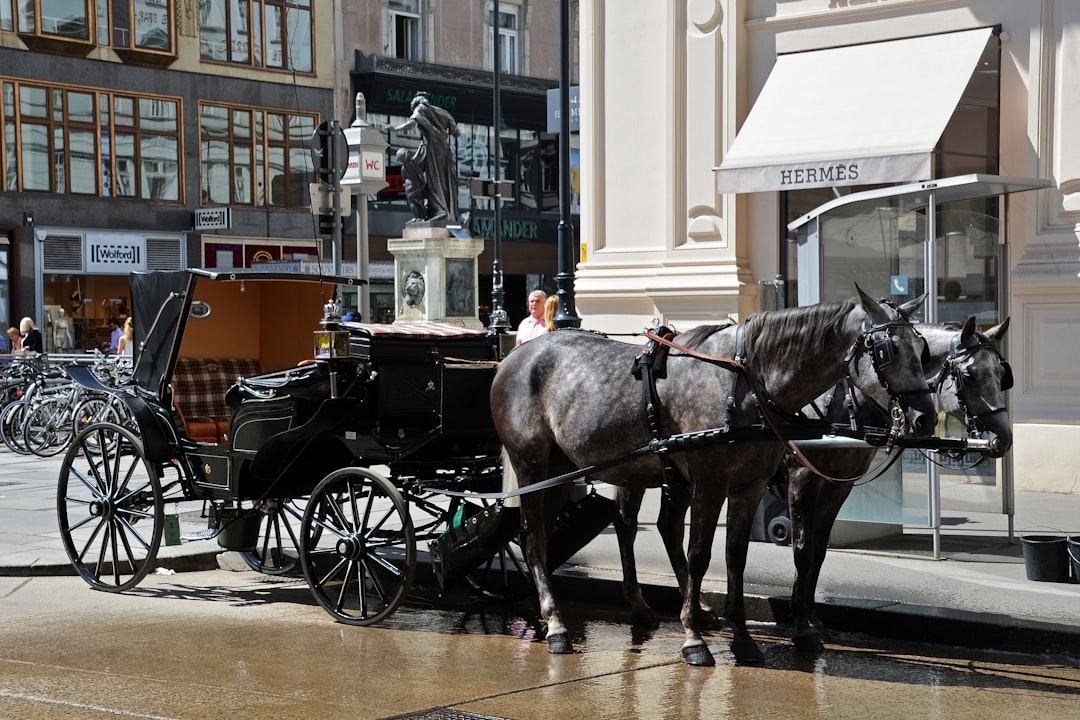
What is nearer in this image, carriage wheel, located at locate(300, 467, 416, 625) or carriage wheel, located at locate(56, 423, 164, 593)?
carriage wheel, located at locate(300, 467, 416, 625)

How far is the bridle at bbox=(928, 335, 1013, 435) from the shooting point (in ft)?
20.9

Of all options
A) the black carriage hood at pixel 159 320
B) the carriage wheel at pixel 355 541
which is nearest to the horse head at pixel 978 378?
the carriage wheel at pixel 355 541

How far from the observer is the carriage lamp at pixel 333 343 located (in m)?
7.79

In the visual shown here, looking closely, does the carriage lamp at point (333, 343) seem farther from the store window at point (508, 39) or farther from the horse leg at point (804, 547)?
the store window at point (508, 39)

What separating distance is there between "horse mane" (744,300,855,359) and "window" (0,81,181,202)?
99.2 feet

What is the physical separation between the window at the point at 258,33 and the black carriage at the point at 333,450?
96.0ft

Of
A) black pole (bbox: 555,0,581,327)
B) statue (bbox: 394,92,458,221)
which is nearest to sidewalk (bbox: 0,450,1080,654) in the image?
black pole (bbox: 555,0,581,327)

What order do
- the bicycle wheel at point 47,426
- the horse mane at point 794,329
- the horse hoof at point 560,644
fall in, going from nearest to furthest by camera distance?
1. the horse mane at point 794,329
2. the horse hoof at point 560,644
3. the bicycle wheel at point 47,426

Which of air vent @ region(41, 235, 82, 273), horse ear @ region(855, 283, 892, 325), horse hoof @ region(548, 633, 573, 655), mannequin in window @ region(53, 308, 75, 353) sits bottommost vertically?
horse hoof @ region(548, 633, 573, 655)

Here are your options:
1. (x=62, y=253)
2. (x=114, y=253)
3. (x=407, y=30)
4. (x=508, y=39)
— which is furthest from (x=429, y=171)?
(x=508, y=39)

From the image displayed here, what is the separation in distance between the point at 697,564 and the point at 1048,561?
1651 mm

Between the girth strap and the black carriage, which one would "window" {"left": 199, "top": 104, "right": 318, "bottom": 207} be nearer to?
the black carriage

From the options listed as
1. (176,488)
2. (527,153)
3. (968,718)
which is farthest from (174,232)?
(968,718)

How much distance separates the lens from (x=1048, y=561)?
6.70m
